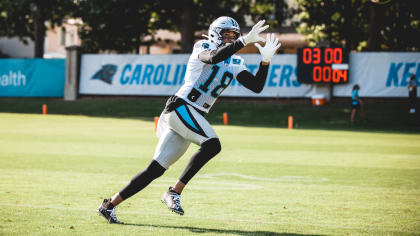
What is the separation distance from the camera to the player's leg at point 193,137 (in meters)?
6.86

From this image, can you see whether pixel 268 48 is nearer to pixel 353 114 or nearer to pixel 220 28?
pixel 220 28

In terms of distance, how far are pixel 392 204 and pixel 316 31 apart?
28753 millimetres

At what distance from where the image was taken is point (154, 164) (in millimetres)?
6863

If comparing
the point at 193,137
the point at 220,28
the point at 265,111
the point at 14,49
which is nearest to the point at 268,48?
Result: the point at 220,28

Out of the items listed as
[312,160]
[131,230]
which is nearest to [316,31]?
[312,160]

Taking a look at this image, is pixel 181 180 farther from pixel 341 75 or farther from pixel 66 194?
pixel 341 75

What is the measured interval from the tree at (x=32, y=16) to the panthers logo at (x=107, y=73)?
656cm

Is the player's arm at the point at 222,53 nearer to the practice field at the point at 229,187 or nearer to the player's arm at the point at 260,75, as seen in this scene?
the player's arm at the point at 260,75

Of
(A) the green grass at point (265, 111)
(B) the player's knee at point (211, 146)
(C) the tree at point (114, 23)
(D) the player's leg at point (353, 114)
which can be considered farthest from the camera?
(C) the tree at point (114, 23)

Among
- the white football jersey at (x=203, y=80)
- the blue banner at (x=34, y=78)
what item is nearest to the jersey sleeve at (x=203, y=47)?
the white football jersey at (x=203, y=80)

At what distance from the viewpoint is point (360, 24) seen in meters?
36.6

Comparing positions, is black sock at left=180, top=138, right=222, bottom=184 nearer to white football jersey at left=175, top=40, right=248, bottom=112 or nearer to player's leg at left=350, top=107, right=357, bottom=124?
white football jersey at left=175, top=40, right=248, bottom=112

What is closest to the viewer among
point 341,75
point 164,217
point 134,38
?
point 164,217

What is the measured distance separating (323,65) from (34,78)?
16471 millimetres
